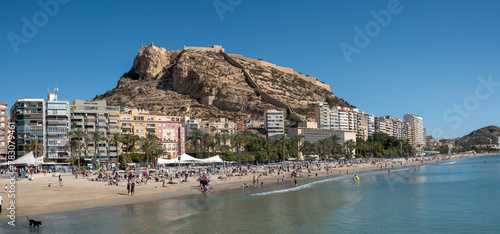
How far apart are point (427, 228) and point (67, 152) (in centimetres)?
7049

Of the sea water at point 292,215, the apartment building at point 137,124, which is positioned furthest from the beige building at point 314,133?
the sea water at point 292,215

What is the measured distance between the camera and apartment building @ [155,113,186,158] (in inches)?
3578

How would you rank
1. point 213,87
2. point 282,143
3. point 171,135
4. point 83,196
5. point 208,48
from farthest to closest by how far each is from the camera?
point 208,48
point 213,87
point 171,135
point 282,143
point 83,196

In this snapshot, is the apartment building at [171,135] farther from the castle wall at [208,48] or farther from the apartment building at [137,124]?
the castle wall at [208,48]

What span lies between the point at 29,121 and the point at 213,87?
7780 centimetres

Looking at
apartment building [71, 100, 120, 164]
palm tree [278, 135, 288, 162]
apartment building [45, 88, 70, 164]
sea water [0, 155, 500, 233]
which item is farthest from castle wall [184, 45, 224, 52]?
sea water [0, 155, 500, 233]

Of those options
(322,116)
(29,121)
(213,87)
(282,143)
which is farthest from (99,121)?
(322,116)

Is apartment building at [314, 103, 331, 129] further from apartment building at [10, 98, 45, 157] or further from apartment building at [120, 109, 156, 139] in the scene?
Result: apartment building at [10, 98, 45, 157]

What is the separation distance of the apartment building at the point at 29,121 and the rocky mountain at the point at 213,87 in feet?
192

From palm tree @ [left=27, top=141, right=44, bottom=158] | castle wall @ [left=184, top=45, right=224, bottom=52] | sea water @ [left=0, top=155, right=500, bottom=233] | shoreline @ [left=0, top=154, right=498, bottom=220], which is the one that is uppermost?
castle wall @ [left=184, top=45, right=224, bottom=52]

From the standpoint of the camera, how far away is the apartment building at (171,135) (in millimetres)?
90875

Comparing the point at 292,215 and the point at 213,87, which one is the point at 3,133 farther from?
the point at 213,87

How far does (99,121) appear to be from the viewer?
8550cm

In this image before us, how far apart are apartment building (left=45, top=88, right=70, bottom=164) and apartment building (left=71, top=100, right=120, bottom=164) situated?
2.45 metres
